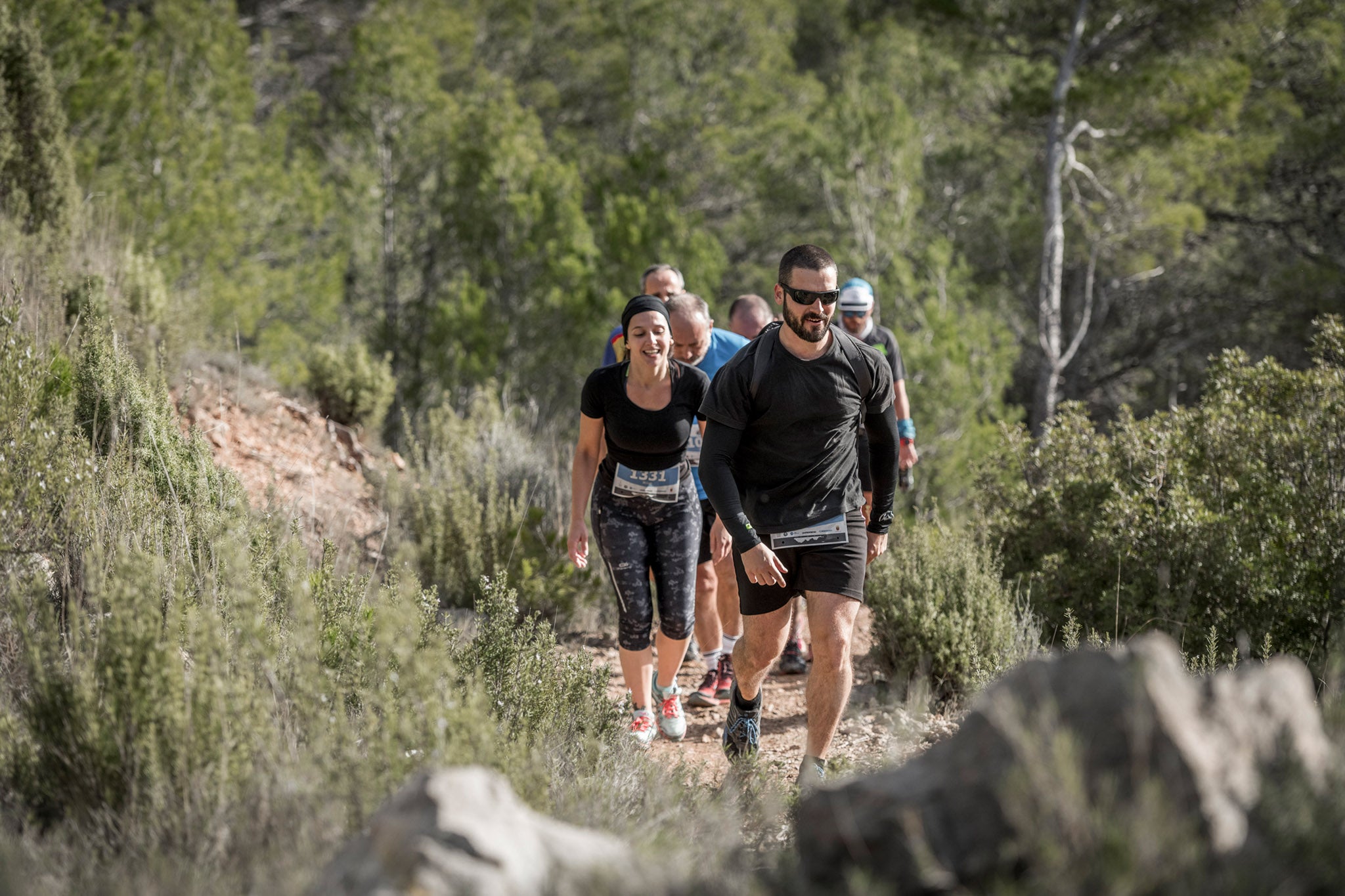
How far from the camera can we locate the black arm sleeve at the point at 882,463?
3.63 meters

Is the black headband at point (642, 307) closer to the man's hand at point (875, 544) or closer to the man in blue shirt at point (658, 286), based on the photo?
the man in blue shirt at point (658, 286)

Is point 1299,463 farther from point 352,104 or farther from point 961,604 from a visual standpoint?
point 352,104

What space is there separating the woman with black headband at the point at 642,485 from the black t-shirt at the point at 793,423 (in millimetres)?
505

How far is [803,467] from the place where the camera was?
11.3 feet

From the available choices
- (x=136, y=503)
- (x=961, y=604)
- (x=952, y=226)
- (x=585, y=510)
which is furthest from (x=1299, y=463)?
(x=952, y=226)

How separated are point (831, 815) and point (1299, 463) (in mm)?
4034

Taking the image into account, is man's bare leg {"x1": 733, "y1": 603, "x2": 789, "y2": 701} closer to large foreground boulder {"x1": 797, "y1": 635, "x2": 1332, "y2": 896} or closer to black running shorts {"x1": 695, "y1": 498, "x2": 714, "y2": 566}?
black running shorts {"x1": 695, "y1": 498, "x2": 714, "y2": 566}

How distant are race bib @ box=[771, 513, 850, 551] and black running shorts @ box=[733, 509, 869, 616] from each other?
3cm

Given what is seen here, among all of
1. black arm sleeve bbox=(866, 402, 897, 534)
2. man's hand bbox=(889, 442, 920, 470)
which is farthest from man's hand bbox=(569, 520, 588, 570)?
man's hand bbox=(889, 442, 920, 470)

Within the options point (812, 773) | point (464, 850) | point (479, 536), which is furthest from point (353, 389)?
point (464, 850)

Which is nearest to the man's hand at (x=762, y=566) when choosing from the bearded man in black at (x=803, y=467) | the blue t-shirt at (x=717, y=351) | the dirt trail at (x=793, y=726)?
the bearded man in black at (x=803, y=467)

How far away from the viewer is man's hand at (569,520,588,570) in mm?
4035

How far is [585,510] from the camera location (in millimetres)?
4262

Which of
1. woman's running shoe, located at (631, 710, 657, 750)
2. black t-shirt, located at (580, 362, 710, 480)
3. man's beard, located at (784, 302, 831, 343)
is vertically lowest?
woman's running shoe, located at (631, 710, 657, 750)
